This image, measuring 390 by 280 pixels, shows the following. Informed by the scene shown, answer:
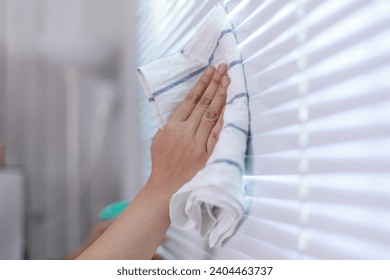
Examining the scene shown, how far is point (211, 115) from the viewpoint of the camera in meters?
0.56

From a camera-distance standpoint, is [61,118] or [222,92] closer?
[222,92]

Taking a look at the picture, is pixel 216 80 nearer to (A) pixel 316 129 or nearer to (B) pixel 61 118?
(A) pixel 316 129

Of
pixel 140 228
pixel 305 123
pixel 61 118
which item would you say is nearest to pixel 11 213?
pixel 61 118

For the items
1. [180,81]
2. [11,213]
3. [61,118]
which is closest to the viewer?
[180,81]

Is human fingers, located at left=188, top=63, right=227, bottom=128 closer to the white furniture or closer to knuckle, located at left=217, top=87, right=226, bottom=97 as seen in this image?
knuckle, located at left=217, top=87, right=226, bottom=97

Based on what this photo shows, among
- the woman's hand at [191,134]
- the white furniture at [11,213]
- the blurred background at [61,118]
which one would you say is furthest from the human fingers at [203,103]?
the blurred background at [61,118]

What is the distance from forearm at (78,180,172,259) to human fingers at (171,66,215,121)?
92 millimetres

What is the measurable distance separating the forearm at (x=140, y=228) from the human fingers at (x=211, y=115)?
0.29 ft

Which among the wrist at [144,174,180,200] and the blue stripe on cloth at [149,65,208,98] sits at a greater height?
the blue stripe on cloth at [149,65,208,98]

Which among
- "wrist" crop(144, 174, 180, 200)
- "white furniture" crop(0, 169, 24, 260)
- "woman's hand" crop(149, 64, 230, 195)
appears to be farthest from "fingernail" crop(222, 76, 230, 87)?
"white furniture" crop(0, 169, 24, 260)

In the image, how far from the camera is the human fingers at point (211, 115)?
55 centimetres

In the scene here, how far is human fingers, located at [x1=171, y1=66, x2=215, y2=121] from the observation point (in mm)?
587

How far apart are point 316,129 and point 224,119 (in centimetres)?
14
